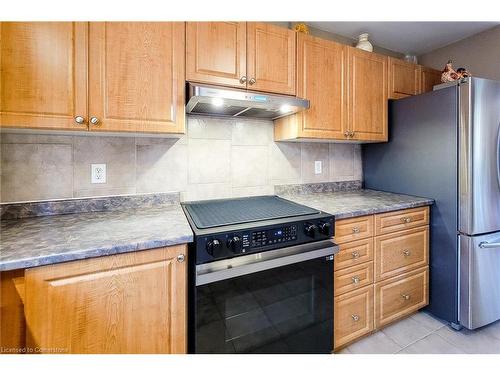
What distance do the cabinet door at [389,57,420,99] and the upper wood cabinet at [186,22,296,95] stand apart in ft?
3.26

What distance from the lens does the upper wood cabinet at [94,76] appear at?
100cm

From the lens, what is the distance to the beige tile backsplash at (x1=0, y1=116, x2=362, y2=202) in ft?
4.18

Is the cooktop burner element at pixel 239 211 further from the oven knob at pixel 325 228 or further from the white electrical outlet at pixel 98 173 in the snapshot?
the white electrical outlet at pixel 98 173

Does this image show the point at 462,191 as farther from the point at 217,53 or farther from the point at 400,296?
the point at 217,53

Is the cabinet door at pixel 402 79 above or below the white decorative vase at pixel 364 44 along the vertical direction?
below

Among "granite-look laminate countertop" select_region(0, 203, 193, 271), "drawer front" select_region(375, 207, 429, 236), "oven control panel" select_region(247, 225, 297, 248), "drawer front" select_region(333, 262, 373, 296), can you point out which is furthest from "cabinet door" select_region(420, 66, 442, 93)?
"granite-look laminate countertop" select_region(0, 203, 193, 271)

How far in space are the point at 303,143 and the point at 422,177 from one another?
0.92 meters

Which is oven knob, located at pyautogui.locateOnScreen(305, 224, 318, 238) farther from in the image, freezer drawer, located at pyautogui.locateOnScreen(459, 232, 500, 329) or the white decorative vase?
the white decorative vase

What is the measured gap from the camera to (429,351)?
1469 millimetres

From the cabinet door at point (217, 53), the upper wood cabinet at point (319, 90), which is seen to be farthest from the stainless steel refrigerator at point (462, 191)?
the cabinet door at point (217, 53)

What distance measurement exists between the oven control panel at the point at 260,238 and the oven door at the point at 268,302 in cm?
3

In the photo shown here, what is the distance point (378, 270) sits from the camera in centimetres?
159
